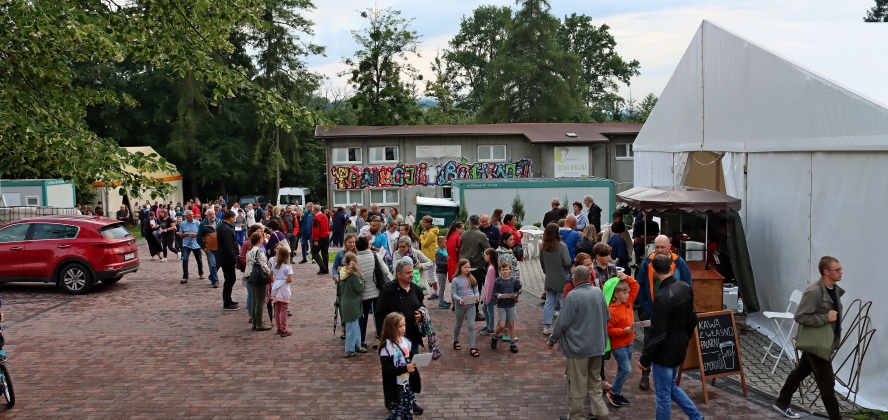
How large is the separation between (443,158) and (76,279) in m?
23.6

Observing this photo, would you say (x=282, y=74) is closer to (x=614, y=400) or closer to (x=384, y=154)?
(x=384, y=154)

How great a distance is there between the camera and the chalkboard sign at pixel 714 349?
8.36 m

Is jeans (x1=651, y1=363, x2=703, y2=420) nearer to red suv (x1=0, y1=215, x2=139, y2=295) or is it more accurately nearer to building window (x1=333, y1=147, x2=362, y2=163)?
red suv (x1=0, y1=215, x2=139, y2=295)

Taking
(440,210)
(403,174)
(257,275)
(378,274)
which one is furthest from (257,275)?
(403,174)

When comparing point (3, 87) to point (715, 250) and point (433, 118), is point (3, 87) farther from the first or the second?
point (433, 118)

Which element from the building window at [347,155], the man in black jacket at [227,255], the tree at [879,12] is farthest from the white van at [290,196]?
the tree at [879,12]

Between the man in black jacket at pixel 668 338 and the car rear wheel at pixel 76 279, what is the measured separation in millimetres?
12600

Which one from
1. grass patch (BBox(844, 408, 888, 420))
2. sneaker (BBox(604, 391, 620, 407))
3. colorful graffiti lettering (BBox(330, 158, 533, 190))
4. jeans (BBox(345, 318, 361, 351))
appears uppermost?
colorful graffiti lettering (BBox(330, 158, 533, 190))

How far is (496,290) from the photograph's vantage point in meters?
10.1

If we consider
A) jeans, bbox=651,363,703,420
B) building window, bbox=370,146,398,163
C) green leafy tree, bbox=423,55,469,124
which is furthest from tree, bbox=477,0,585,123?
jeans, bbox=651,363,703,420

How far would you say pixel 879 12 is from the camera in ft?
161

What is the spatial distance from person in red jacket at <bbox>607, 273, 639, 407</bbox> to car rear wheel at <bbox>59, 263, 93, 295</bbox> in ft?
39.1

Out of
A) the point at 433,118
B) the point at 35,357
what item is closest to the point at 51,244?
the point at 35,357

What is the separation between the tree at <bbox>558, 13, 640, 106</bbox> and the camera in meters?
75.4
